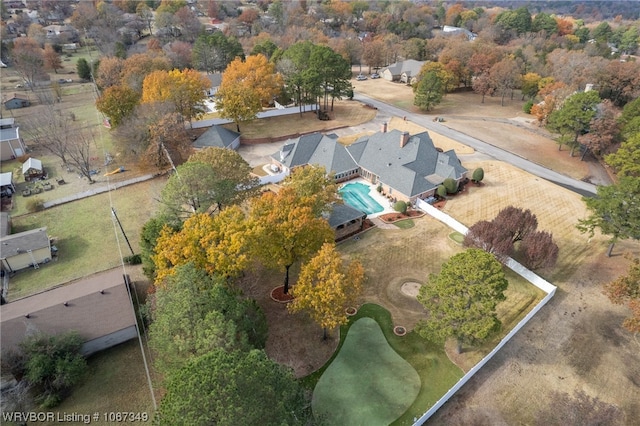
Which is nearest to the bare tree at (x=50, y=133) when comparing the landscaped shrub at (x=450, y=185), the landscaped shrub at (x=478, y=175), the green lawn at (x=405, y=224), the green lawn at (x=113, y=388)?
the green lawn at (x=113, y=388)

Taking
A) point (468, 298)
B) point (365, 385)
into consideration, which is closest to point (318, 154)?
point (468, 298)

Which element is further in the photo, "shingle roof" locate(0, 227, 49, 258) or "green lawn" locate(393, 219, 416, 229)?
"green lawn" locate(393, 219, 416, 229)

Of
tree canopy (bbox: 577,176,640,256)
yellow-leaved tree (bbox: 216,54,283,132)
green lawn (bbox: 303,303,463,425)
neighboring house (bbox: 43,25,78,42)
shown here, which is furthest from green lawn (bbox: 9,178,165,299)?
neighboring house (bbox: 43,25,78,42)

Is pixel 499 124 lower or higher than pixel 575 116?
lower

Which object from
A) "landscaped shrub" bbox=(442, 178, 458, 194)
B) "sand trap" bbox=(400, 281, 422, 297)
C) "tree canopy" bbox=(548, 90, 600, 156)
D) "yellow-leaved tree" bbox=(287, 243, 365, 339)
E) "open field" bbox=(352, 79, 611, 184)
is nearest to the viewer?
"yellow-leaved tree" bbox=(287, 243, 365, 339)

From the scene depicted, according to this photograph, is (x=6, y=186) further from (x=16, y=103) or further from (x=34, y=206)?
(x=16, y=103)

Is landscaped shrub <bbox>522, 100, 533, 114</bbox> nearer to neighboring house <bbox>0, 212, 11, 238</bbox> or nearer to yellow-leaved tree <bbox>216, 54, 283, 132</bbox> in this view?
yellow-leaved tree <bbox>216, 54, 283, 132</bbox>

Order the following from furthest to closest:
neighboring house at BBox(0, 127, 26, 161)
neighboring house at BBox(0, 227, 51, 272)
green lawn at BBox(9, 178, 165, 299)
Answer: neighboring house at BBox(0, 127, 26, 161) < green lawn at BBox(9, 178, 165, 299) < neighboring house at BBox(0, 227, 51, 272)
